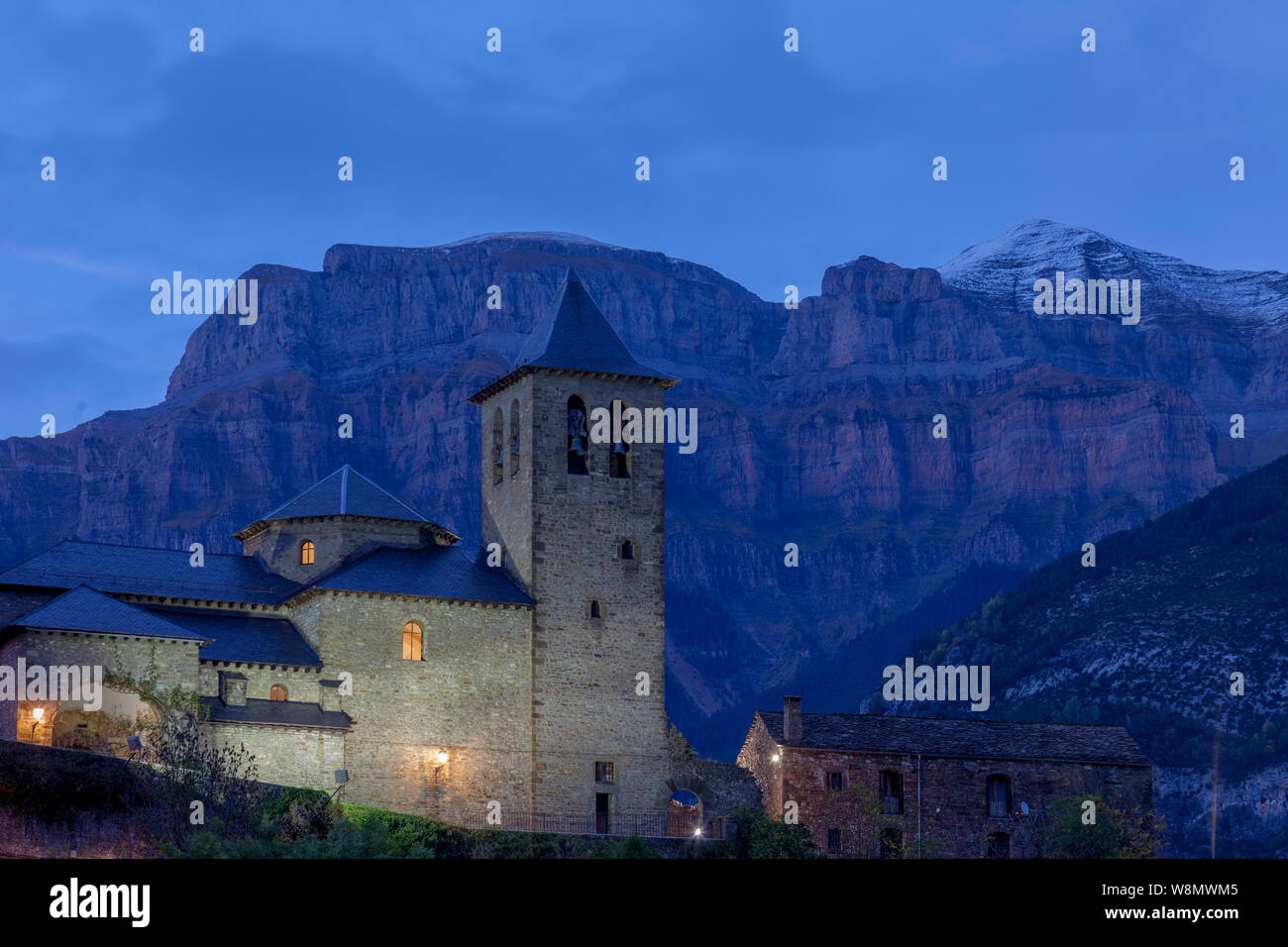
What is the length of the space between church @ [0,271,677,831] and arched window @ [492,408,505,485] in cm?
85

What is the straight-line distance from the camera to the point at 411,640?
61.3 metres

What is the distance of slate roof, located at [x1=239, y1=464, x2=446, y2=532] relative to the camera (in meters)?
65.8

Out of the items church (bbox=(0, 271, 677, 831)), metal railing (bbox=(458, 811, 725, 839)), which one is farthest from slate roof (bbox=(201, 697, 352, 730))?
metal railing (bbox=(458, 811, 725, 839))

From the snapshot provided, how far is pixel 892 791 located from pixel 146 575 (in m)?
26.8

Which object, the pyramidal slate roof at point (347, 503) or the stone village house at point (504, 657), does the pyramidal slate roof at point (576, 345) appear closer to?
the stone village house at point (504, 657)

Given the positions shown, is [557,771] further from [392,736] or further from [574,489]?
[574,489]

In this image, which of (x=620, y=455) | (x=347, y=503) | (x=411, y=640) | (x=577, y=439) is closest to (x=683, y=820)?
(x=411, y=640)

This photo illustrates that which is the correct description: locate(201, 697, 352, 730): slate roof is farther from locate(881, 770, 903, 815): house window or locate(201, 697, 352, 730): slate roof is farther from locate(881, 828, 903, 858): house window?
locate(881, 770, 903, 815): house window

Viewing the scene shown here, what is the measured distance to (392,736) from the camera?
196 ft

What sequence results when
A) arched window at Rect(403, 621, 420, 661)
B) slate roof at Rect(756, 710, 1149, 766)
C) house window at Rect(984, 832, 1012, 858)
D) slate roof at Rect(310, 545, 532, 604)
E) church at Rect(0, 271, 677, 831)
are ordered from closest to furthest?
church at Rect(0, 271, 677, 831) → arched window at Rect(403, 621, 420, 661) → slate roof at Rect(310, 545, 532, 604) → house window at Rect(984, 832, 1012, 858) → slate roof at Rect(756, 710, 1149, 766)

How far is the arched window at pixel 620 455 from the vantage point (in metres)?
66.1

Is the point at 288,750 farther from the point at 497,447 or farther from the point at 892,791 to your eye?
the point at 892,791
